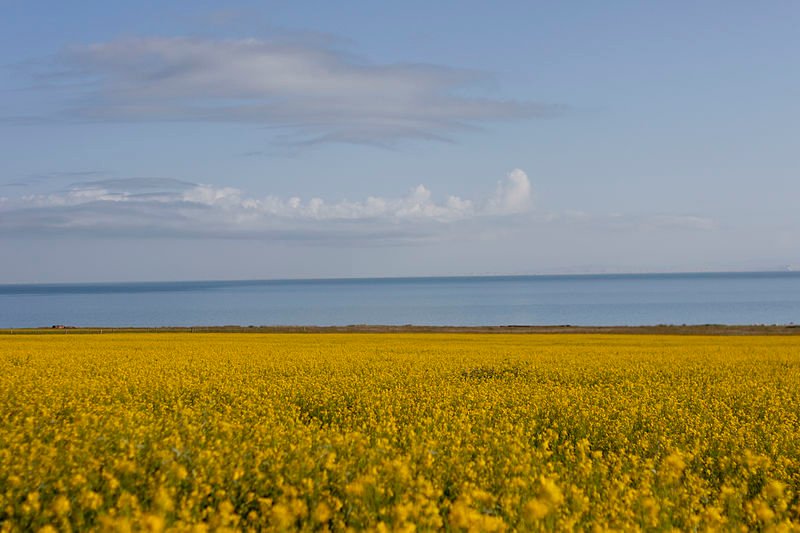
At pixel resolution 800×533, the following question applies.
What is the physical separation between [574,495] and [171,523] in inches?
128

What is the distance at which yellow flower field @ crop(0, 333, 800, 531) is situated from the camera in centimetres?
532

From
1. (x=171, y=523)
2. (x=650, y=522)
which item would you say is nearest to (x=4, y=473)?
(x=171, y=523)

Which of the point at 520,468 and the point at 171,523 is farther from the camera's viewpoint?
the point at 520,468

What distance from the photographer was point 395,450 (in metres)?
7.15

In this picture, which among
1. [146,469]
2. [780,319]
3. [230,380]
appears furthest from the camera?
[780,319]

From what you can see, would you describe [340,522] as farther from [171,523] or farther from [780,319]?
[780,319]

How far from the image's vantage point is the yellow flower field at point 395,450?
17.5 feet

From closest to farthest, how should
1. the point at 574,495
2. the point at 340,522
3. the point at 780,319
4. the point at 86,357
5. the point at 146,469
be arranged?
the point at 340,522
the point at 574,495
the point at 146,469
the point at 86,357
the point at 780,319

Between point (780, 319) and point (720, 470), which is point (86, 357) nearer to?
point (720, 470)

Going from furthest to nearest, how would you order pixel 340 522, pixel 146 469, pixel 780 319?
1. pixel 780 319
2. pixel 146 469
3. pixel 340 522

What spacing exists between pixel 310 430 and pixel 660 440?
4.68m

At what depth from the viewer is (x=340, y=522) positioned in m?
5.05

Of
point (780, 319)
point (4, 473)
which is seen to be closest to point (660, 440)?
point (4, 473)

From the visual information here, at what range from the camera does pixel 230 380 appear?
13.9 m
